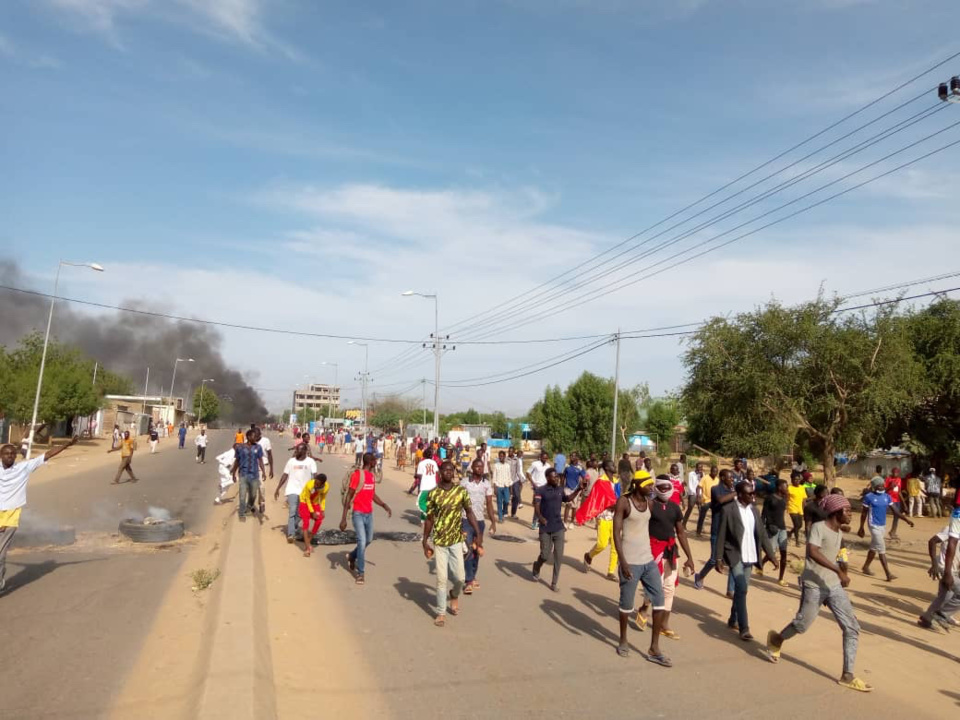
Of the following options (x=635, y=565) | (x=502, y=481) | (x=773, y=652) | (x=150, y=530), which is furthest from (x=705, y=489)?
(x=150, y=530)

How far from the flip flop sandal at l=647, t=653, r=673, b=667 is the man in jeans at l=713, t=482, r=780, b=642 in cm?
139

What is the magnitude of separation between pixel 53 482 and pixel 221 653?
18.9 m

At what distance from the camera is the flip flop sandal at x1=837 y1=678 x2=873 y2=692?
6004 millimetres

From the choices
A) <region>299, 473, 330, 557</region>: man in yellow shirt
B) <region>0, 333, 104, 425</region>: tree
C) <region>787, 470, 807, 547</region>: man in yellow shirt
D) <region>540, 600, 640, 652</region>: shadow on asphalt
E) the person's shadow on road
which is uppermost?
<region>0, 333, 104, 425</region>: tree

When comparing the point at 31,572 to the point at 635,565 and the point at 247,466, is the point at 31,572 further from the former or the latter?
the point at 635,565

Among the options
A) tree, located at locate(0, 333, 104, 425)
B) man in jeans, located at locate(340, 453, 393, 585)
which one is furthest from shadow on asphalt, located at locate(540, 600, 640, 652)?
tree, located at locate(0, 333, 104, 425)

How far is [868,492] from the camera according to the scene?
12.3m

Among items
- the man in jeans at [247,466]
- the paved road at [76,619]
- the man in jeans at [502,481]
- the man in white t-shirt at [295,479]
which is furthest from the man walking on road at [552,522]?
the man in jeans at [502,481]

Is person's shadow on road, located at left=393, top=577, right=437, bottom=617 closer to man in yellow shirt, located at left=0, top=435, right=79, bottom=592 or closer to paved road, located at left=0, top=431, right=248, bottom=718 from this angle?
paved road, located at left=0, top=431, right=248, bottom=718

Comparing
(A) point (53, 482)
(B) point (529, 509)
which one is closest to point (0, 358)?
(A) point (53, 482)

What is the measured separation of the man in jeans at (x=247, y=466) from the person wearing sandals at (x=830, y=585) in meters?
10.2

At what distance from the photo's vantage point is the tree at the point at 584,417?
54.6m

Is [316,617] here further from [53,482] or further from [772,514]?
[53,482]

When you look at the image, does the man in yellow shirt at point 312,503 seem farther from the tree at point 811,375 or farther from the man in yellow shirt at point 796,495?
the tree at point 811,375
